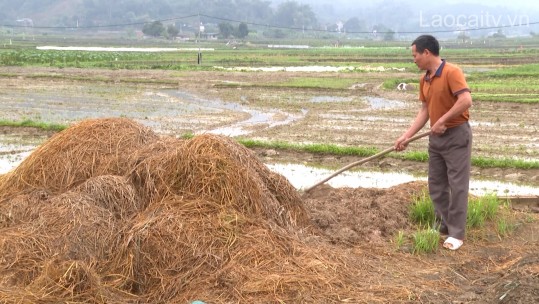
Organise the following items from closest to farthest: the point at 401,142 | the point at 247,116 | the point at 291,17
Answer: the point at 401,142 → the point at 247,116 → the point at 291,17

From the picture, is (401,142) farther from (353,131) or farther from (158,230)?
(353,131)

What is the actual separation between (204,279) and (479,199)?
11.0 ft

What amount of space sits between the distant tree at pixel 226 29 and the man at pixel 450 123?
97470 mm

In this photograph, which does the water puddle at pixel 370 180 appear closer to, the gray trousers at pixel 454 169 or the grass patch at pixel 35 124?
the gray trousers at pixel 454 169

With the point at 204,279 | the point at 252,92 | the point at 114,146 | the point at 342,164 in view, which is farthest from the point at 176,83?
the point at 204,279

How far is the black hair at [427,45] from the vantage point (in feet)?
18.4

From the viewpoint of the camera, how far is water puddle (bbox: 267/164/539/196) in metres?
8.58

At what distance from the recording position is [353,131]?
1336cm

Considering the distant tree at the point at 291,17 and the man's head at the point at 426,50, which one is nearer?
the man's head at the point at 426,50

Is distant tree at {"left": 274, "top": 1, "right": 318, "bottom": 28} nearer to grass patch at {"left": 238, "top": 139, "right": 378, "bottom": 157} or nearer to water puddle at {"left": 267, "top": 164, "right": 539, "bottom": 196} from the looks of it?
grass patch at {"left": 238, "top": 139, "right": 378, "bottom": 157}

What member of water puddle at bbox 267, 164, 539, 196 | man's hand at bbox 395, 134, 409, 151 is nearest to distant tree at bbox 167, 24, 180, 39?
water puddle at bbox 267, 164, 539, 196

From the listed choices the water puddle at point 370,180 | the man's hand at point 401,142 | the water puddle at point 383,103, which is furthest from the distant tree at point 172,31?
the man's hand at point 401,142

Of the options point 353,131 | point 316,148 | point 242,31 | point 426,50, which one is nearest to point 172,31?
point 242,31

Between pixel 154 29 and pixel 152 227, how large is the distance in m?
103
